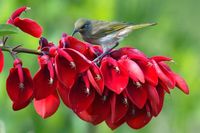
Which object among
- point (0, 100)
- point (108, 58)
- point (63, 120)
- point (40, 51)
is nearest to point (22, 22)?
point (40, 51)

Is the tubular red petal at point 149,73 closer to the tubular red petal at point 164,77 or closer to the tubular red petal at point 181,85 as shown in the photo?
the tubular red petal at point 164,77

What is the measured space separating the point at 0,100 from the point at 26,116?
0.33 metres

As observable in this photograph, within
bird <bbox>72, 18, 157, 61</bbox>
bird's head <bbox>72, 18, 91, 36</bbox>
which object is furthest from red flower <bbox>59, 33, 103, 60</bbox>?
bird's head <bbox>72, 18, 91, 36</bbox>

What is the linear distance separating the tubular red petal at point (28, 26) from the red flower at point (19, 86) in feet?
0.70

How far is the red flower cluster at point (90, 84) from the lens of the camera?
3.14 m

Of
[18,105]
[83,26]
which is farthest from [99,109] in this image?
[83,26]

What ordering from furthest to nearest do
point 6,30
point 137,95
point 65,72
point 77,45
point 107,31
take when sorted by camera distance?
point 107,31 < point 77,45 < point 137,95 < point 65,72 < point 6,30

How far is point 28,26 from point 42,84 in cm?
32

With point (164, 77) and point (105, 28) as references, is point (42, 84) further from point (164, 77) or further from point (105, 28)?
point (105, 28)

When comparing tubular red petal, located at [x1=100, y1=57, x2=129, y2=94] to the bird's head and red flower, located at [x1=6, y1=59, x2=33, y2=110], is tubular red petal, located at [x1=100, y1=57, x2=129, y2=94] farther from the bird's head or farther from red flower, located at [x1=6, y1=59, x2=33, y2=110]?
the bird's head

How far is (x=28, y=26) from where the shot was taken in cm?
335

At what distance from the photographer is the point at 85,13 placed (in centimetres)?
665

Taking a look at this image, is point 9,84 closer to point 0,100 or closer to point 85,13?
point 0,100

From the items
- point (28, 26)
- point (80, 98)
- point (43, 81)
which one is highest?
point (28, 26)
